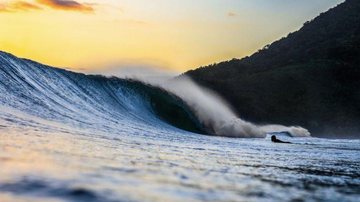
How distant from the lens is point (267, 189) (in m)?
5.96

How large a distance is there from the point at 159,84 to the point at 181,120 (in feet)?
24.3

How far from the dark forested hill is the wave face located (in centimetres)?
3833

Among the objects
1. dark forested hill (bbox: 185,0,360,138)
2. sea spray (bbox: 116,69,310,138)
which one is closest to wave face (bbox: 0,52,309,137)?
sea spray (bbox: 116,69,310,138)

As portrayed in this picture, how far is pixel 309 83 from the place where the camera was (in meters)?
99.9

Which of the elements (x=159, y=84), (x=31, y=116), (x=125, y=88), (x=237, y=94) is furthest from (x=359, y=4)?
(x=31, y=116)

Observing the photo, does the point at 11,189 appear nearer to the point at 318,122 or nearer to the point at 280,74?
the point at 318,122

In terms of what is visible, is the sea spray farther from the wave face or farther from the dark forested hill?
the dark forested hill

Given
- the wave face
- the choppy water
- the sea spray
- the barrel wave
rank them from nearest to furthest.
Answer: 1. the choppy water
2. the barrel wave
3. the wave face
4. the sea spray

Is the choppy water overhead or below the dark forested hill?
below

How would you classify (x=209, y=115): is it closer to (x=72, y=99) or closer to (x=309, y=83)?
(x=72, y=99)

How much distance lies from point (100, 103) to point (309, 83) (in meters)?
81.6

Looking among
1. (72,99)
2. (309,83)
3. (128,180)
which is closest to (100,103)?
(72,99)

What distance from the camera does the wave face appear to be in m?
15.0

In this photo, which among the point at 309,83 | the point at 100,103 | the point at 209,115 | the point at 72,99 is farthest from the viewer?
the point at 309,83
